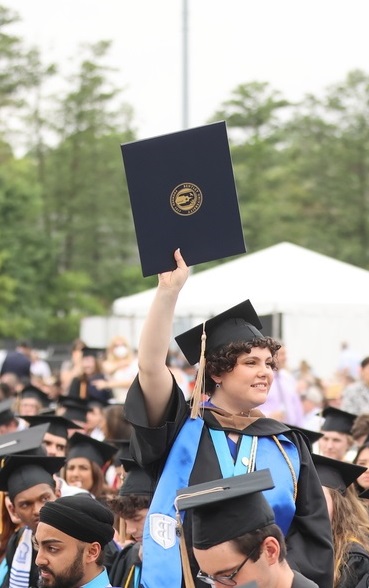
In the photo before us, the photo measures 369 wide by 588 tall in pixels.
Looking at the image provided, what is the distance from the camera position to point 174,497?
171 inches

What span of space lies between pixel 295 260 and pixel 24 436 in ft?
29.9

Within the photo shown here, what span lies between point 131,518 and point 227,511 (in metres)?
3.21

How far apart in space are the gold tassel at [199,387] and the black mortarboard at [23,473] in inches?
78.8

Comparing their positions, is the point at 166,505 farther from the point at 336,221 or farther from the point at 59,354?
the point at 336,221

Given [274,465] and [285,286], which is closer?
[274,465]

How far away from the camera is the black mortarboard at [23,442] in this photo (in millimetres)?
6609

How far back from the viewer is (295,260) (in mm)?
15648

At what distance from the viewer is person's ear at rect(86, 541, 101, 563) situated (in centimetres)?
477

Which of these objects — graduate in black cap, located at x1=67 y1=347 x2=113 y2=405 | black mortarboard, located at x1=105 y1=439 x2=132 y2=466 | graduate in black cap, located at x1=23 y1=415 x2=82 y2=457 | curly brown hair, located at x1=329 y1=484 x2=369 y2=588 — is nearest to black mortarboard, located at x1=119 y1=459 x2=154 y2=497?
black mortarboard, located at x1=105 y1=439 x2=132 y2=466

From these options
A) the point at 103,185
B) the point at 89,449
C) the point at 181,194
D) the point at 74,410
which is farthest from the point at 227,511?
the point at 103,185

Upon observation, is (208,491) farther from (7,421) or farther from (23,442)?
(7,421)

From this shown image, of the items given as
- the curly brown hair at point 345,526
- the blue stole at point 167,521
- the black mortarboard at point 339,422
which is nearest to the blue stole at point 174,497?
the blue stole at point 167,521

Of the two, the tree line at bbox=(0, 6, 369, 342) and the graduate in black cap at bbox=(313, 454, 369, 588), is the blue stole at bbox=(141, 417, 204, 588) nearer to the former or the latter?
the graduate in black cap at bbox=(313, 454, 369, 588)

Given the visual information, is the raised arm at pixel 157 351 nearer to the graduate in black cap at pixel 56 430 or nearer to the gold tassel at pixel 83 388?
the graduate in black cap at pixel 56 430
